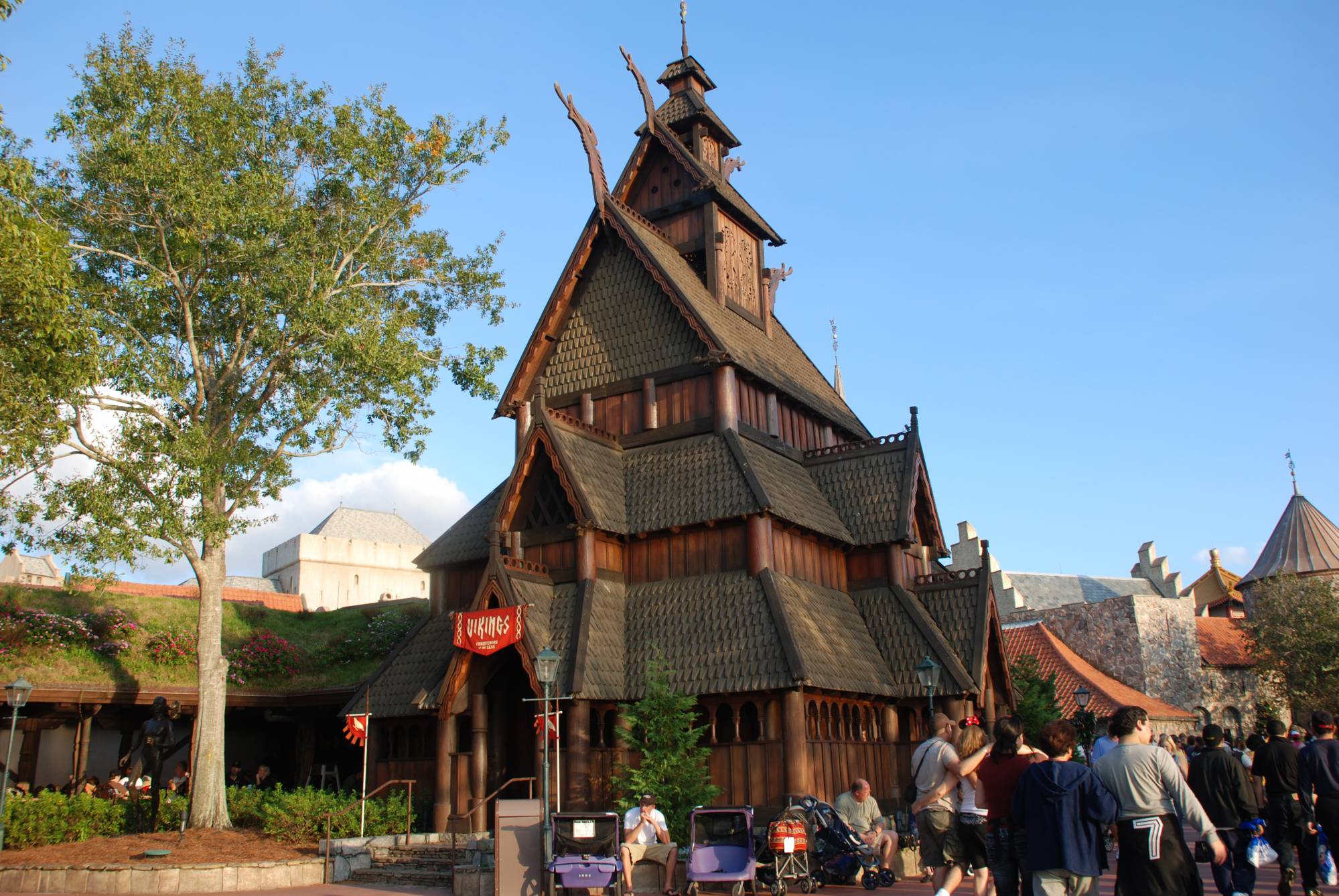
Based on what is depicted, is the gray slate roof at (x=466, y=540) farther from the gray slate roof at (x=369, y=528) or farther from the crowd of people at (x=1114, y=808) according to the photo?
the gray slate roof at (x=369, y=528)

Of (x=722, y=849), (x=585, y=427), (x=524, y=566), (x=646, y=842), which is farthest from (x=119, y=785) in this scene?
(x=722, y=849)

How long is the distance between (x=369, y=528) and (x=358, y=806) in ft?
195

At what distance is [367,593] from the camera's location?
74438mm

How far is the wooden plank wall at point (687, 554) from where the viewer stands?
2303 cm

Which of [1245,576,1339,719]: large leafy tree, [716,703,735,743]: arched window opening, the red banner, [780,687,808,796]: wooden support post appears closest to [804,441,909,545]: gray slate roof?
[716,703,735,743]: arched window opening

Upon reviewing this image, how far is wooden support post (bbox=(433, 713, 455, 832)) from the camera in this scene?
21.8 m

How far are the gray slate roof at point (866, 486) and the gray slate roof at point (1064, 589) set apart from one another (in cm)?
3864

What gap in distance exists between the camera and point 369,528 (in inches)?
3093

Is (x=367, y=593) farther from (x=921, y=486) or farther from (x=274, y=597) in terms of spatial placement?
(x=921, y=486)

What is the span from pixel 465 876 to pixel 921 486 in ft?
49.8

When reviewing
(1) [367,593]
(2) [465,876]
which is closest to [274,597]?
(1) [367,593]

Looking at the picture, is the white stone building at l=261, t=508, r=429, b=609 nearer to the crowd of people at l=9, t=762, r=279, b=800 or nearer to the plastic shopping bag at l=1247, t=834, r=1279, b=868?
the crowd of people at l=9, t=762, r=279, b=800

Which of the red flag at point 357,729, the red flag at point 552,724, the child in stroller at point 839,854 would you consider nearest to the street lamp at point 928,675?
the child in stroller at point 839,854

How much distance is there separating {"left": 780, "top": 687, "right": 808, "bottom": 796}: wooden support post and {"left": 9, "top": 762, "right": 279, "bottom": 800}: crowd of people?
35.9ft
